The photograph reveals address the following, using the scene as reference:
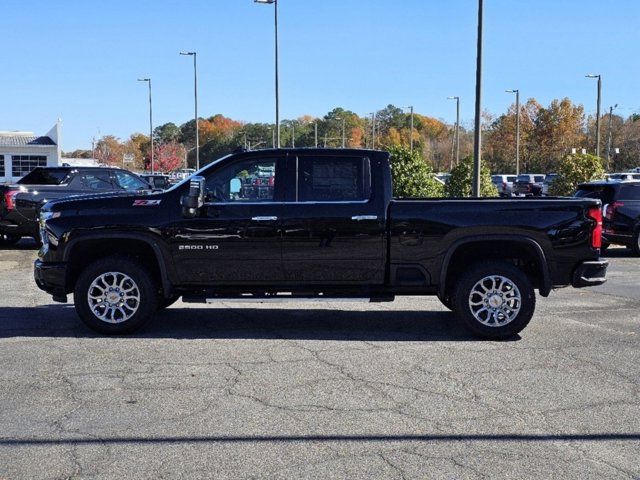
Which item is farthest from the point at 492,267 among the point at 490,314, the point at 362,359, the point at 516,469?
the point at 516,469

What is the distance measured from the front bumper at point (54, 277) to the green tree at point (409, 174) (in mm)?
14610

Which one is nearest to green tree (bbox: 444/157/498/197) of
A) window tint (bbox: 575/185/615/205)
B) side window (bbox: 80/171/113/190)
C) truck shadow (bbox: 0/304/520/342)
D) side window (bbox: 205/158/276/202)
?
window tint (bbox: 575/185/615/205)

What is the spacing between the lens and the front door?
309 inches

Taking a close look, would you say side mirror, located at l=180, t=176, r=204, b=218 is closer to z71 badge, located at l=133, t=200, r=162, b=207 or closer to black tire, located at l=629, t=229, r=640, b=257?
z71 badge, located at l=133, t=200, r=162, b=207

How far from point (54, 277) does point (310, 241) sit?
2761mm

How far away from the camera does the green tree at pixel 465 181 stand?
21.1 m

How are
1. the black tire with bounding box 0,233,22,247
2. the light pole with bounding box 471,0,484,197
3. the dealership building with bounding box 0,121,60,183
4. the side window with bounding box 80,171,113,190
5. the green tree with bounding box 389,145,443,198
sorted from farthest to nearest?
the dealership building with bounding box 0,121,60,183
the green tree with bounding box 389,145,443,198
the black tire with bounding box 0,233,22,247
the light pole with bounding box 471,0,484,197
the side window with bounding box 80,171,113,190

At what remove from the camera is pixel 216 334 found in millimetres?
8141

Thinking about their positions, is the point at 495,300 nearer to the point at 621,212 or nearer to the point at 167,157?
the point at 621,212

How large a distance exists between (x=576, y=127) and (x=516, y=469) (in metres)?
70.1

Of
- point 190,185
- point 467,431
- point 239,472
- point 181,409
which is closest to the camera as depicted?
point 239,472

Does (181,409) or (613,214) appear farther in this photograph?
(613,214)

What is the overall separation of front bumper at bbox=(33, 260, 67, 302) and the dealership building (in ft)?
164

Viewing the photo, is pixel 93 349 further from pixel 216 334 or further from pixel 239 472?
pixel 239 472
